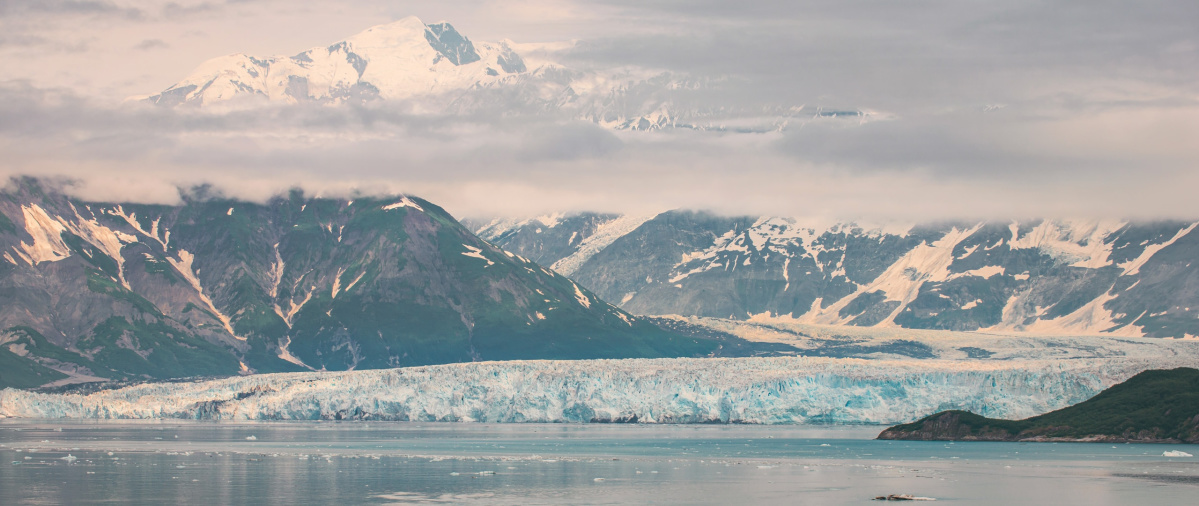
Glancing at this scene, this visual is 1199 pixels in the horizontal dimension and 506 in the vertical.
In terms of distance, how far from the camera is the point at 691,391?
579 ft

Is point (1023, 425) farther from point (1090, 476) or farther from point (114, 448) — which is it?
point (114, 448)

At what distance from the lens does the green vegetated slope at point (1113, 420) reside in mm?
130125

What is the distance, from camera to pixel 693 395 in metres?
177

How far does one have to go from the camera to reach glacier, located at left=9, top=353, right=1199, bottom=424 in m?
168

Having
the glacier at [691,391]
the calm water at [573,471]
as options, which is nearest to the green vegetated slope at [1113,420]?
the calm water at [573,471]

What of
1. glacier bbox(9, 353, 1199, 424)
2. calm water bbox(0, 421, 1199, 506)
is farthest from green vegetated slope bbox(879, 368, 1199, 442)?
glacier bbox(9, 353, 1199, 424)

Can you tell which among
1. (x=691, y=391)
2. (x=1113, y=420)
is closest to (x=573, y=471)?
(x=1113, y=420)

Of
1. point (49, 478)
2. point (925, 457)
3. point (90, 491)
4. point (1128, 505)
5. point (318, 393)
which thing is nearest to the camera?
point (1128, 505)

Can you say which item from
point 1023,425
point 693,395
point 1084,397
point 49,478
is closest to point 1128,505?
point 49,478

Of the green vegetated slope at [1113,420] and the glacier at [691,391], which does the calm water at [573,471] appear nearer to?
the green vegetated slope at [1113,420]

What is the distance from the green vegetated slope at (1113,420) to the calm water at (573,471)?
3.62m

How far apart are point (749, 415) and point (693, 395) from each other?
8.00m

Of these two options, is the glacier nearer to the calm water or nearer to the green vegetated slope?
the green vegetated slope

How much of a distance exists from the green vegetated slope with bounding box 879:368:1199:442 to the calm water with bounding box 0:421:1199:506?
3.62 meters
